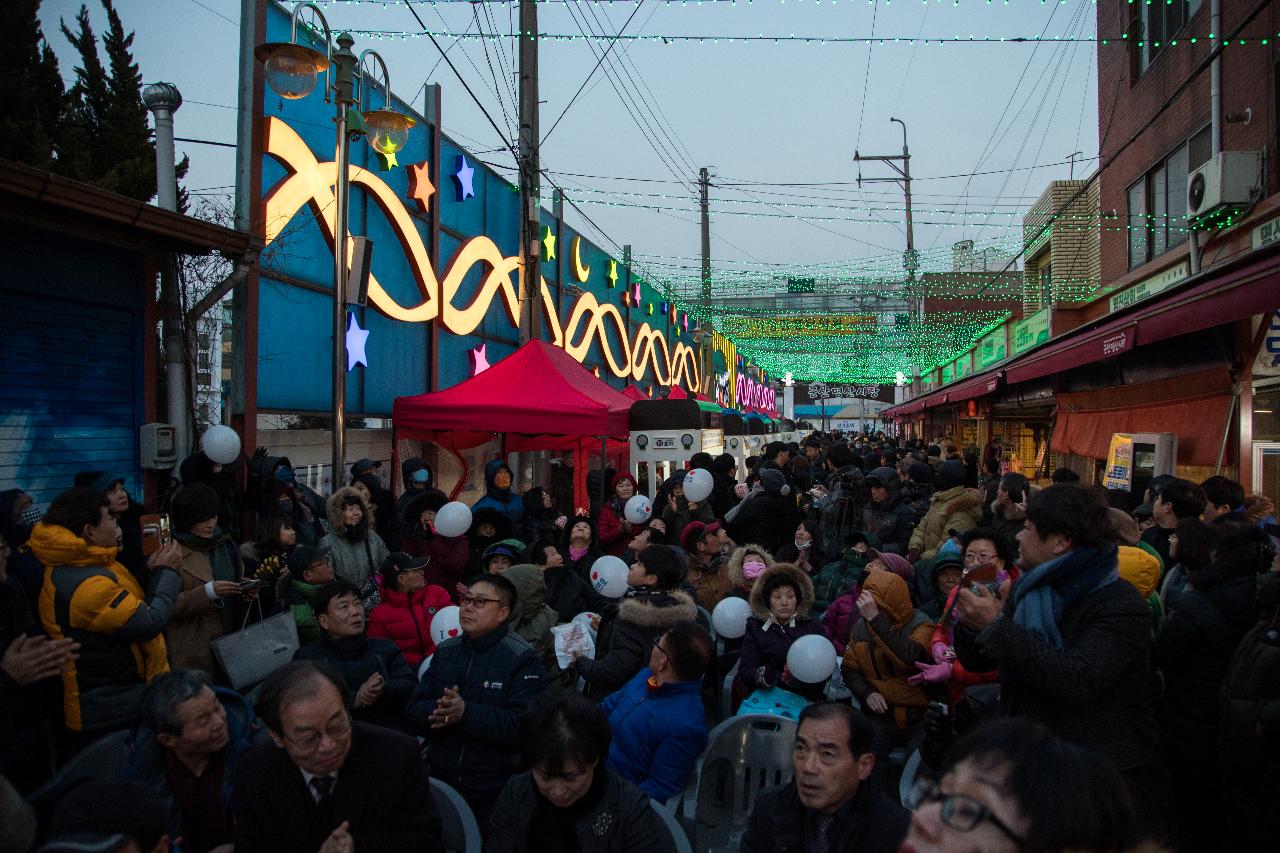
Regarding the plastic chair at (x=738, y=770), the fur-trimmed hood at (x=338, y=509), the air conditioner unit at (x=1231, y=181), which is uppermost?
the air conditioner unit at (x=1231, y=181)

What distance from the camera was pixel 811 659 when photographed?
3.97 m

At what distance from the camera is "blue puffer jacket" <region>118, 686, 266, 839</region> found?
9.27 feet

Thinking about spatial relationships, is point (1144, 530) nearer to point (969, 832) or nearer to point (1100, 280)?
point (969, 832)

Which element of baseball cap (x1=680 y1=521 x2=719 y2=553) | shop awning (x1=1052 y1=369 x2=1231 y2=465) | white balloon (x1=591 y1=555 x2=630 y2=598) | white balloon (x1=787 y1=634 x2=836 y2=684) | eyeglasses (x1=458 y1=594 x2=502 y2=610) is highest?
shop awning (x1=1052 y1=369 x2=1231 y2=465)

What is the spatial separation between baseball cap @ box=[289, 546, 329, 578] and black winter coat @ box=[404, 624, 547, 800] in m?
1.46

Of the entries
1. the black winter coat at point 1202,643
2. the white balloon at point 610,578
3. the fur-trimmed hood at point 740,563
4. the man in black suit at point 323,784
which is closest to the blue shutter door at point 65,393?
the white balloon at point 610,578

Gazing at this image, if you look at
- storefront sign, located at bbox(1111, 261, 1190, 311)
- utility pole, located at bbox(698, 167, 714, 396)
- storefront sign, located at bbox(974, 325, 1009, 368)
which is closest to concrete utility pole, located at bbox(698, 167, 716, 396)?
utility pole, located at bbox(698, 167, 714, 396)

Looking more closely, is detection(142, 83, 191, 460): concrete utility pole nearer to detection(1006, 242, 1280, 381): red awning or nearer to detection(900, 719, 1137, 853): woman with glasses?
detection(900, 719, 1137, 853): woman with glasses

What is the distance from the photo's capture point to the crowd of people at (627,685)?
7.63 ft

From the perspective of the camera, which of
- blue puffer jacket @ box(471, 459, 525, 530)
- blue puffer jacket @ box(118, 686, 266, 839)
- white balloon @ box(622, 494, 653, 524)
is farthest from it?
blue puffer jacket @ box(471, 459, 525, 530)

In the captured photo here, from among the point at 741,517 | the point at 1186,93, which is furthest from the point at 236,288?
the point at 1186,93

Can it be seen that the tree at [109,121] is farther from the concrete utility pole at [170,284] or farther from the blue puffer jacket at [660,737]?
the blue puffer jacket at [660,737]

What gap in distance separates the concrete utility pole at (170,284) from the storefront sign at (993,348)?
2007 centimetres

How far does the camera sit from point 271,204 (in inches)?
320
